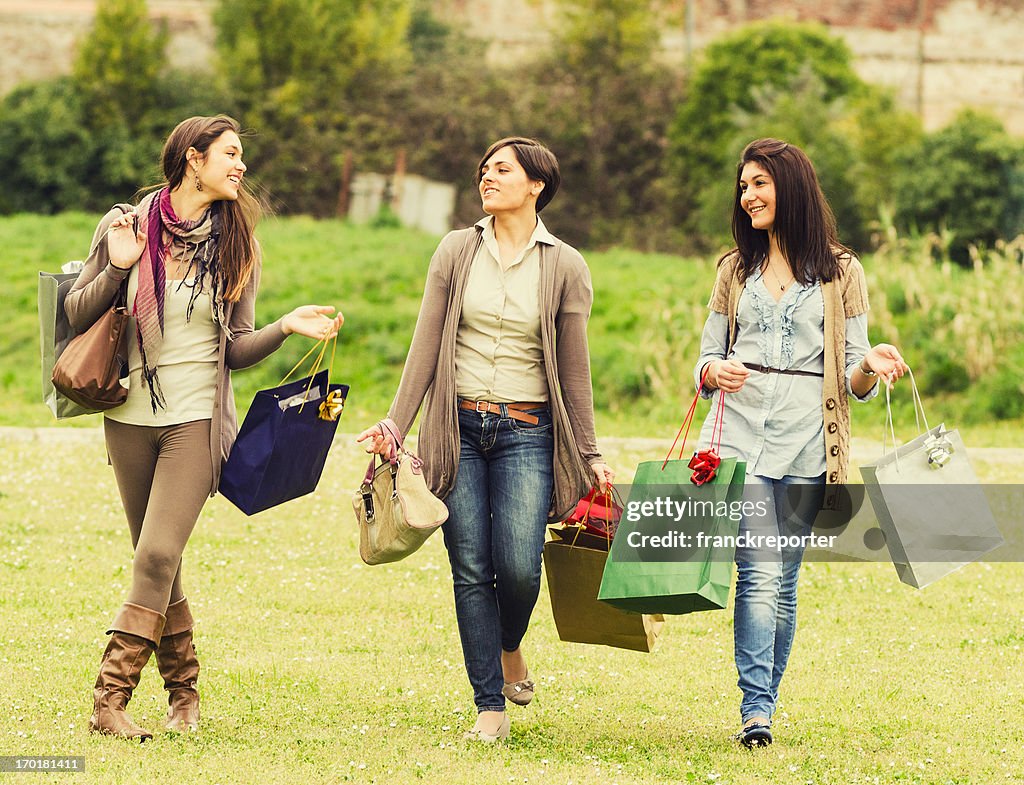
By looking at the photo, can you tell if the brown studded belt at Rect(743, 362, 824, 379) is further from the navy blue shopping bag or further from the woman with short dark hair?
the navy blue shopping bag

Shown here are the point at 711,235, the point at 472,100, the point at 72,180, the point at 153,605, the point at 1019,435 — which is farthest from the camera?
the point at 472,100

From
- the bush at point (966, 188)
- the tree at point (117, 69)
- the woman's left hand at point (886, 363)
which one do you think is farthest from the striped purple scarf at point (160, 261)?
the tree at point (117, 69)

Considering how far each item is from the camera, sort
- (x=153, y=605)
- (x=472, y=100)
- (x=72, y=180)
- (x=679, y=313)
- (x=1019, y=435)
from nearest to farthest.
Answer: (x=153, y=605)
(x=1019, y=435)
(x=679, y=313)
(x=72, y=180)
(x=472, y=100)

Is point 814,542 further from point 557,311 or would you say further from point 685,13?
point 685,13

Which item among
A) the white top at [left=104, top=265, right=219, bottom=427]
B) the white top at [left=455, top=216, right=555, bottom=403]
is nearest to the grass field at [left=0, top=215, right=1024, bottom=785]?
the white top at [left=104, top=265, right=219, bottom=427]

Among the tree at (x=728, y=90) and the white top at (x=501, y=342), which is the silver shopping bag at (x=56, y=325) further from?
the tree at (x=728, y=90)

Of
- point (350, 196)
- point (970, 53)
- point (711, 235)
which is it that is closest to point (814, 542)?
point (711, 235)

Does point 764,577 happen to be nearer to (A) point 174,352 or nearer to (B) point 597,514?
(B) point 597,514

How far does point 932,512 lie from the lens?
4.77 meters

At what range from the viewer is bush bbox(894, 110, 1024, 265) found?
23.1m

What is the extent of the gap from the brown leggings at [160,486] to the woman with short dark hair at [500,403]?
0.65m

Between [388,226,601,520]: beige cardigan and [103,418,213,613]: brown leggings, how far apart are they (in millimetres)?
647

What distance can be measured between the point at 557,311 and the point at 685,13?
3142 centimetres

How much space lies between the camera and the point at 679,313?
16.9m
